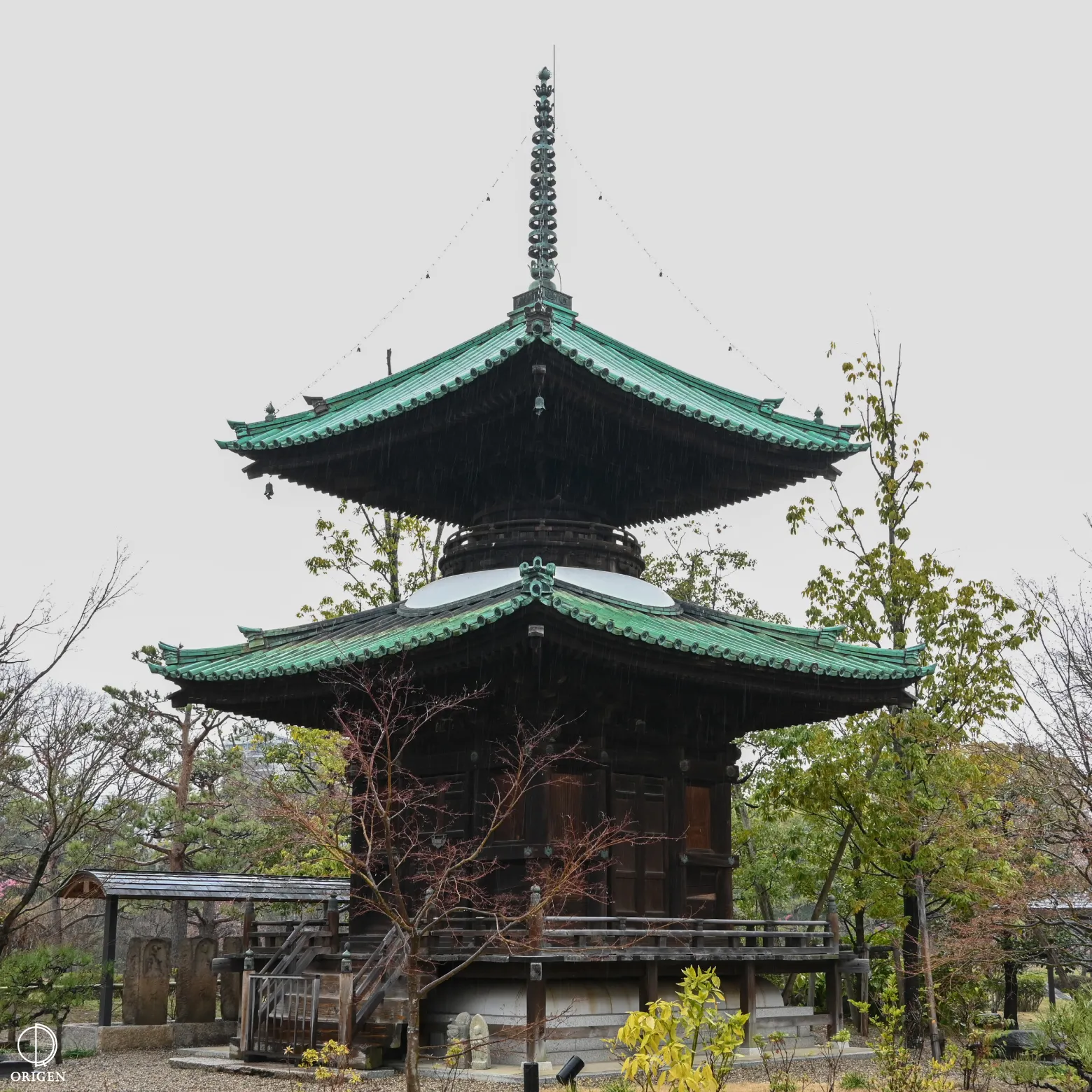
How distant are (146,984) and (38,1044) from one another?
1930mm

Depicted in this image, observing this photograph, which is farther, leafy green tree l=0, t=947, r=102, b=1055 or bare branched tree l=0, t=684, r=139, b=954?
bare branched tree l=0, t=684, r=139, b=954

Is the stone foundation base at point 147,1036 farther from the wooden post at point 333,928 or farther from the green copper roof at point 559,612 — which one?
the green copper roof at point 559,612

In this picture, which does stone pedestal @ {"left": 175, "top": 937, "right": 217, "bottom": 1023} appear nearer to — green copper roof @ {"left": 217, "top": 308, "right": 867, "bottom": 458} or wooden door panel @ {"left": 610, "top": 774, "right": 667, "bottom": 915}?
wooden door panel @ {"left": 610, "top": 774, "right": 667, "bottom": 915}

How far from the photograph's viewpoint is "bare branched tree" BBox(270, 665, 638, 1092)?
15875 mm

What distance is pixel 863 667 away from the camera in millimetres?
18547

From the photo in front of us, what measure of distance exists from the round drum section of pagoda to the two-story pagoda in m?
0.03

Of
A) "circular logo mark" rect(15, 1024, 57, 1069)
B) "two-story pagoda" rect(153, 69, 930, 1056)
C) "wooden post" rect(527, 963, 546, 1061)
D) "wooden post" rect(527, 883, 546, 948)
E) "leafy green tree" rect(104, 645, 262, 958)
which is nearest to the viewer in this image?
"wooden post" rect(527, 963, 546, 1061)

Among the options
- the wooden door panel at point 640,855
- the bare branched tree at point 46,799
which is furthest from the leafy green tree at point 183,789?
the wooden door panel at point 640,855

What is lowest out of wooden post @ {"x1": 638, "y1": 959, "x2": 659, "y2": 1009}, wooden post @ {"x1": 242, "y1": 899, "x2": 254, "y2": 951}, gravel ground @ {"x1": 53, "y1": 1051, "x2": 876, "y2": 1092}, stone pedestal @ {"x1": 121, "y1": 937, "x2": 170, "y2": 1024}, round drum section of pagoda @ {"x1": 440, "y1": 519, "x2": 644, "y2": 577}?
gravel ground @ {"x1": 53, "y1": 1051, "x2": 876, "y2": 1092}

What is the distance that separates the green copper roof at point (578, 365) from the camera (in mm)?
17531

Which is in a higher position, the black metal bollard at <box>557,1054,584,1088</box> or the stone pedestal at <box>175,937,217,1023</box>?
the black metal bollard at <box>557,1054,584,1088</box>

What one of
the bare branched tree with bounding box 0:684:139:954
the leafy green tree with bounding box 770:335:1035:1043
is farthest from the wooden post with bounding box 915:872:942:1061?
the bare branched tree with bounding box 0:684:139:954

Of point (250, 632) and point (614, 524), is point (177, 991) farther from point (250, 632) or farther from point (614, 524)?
point (614, 524)

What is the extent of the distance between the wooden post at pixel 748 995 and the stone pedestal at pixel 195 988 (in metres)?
10.2
